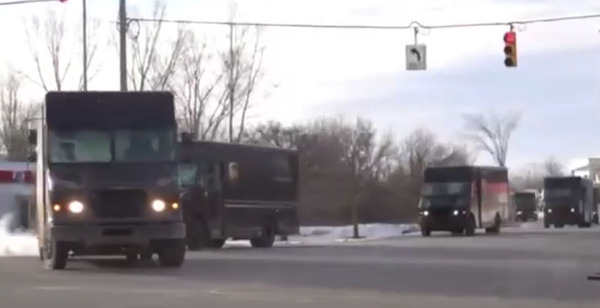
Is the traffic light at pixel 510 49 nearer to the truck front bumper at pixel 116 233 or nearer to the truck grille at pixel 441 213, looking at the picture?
the truck front bumper at pixel 116 233

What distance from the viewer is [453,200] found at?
182 ft

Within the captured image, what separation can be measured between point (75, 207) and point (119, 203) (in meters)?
0.85

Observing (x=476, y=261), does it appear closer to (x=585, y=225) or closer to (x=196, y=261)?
(x=196, y=261)

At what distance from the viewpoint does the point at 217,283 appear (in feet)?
72.0

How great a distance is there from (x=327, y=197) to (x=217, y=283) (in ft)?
175

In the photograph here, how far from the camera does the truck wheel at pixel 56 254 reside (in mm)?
25328

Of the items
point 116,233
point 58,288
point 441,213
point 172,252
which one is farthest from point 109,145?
point 441,213

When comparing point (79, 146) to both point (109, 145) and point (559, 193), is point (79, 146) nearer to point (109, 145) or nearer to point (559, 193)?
point (109, 145)

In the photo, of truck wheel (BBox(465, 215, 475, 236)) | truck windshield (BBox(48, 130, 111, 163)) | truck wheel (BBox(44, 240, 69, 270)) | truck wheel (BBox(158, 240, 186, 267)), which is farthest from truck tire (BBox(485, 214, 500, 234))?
truck windshield (BBox(48, 130, 111, 163))

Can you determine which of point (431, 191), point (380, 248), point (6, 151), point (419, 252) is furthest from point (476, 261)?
point (6, 151)

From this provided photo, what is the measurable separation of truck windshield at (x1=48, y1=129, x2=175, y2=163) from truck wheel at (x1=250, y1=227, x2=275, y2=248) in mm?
14915

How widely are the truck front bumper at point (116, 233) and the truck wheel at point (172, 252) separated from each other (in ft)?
3.40

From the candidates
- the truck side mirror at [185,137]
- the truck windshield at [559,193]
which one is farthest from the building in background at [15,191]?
the truck side mirror at [185,137]

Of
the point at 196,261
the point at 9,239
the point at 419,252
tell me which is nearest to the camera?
the point at 196,261
